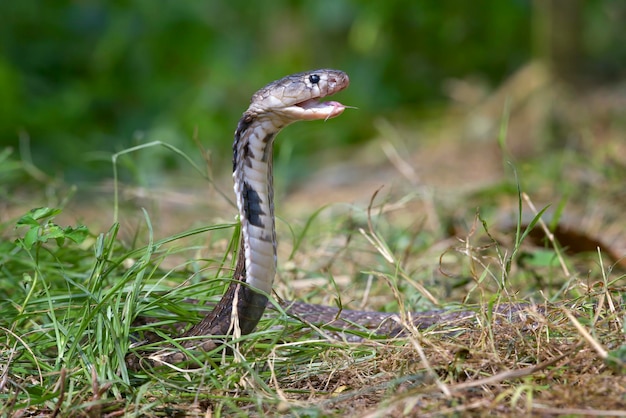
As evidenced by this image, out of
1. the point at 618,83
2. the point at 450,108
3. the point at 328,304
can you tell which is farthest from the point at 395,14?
the point at 328,304

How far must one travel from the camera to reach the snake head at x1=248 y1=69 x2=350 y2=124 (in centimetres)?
219

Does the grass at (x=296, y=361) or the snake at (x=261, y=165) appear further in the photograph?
the snake at (x=261, y=165)

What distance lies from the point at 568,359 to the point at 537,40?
5417 mm

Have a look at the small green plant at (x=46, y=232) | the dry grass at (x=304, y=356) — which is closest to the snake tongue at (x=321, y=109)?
the dry grass at (x=304, y=356)

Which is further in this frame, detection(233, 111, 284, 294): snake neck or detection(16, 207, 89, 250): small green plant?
detection(16, 207, 89, 250): small green plant

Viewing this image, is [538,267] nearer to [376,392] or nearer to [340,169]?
[376,392]

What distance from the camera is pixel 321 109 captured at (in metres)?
2.22

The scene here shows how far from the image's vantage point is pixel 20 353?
7.84 ft

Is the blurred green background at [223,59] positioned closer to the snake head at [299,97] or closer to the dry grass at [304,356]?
the dry grass at [304,356]

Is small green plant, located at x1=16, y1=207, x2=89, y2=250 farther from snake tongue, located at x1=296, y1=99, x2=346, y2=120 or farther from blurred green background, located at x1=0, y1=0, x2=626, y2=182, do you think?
blurred green background, located at x1=0, y1=0, x2=626, y2=182

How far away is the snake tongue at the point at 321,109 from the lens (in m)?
2.20

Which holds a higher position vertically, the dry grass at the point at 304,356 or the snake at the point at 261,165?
the snake at the point at 261,165

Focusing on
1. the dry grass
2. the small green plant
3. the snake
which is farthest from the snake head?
the small green plant

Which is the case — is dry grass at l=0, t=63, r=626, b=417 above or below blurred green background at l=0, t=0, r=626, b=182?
above
